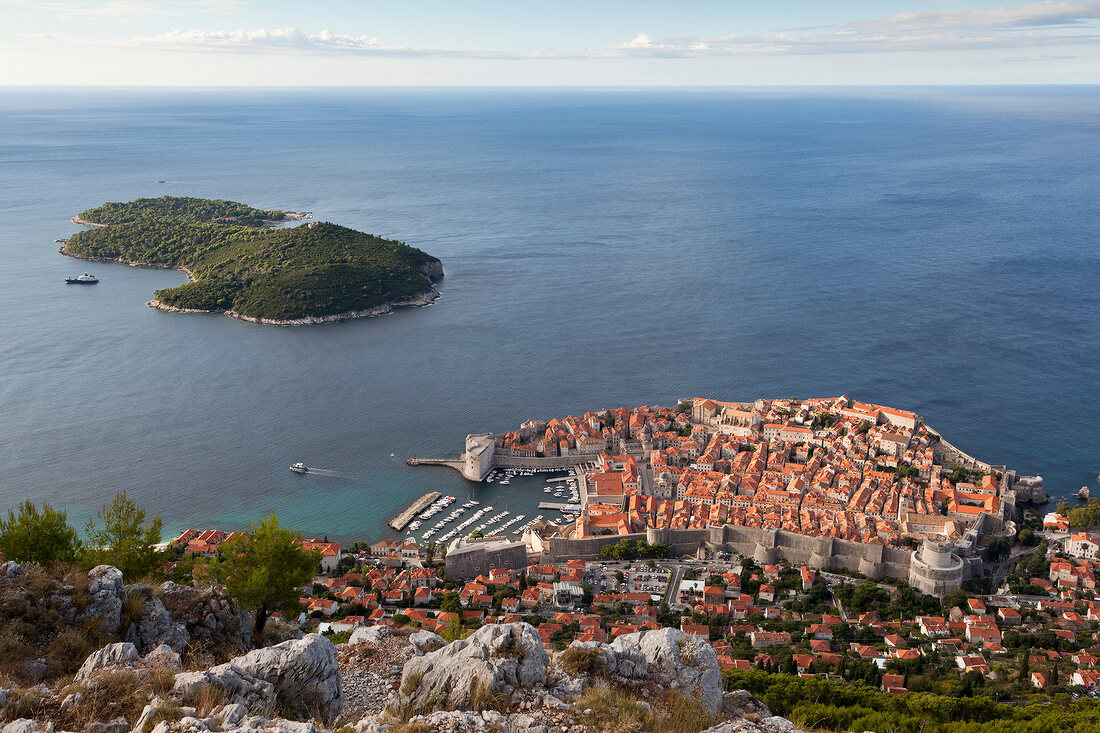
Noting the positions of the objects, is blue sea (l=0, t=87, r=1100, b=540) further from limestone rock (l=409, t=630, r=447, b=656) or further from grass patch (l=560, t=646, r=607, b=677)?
grass patch (l=560, t=646, r=607, b=677)

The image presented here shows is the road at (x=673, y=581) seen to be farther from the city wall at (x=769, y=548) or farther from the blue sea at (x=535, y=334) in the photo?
the blue sea at (x=535, y=334)

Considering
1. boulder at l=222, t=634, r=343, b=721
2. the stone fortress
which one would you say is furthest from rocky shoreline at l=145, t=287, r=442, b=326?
boulder at l=222, t=634, r=343, b=721

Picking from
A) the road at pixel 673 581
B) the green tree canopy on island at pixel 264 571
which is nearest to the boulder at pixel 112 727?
the green tree canopy on island at pixel 264 571

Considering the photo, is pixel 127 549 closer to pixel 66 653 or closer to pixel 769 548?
pixel 66 653

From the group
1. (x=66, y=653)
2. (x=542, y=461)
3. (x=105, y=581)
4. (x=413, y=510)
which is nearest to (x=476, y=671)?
(x=66, y=653)

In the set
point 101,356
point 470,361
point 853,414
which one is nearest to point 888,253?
point 853,414
